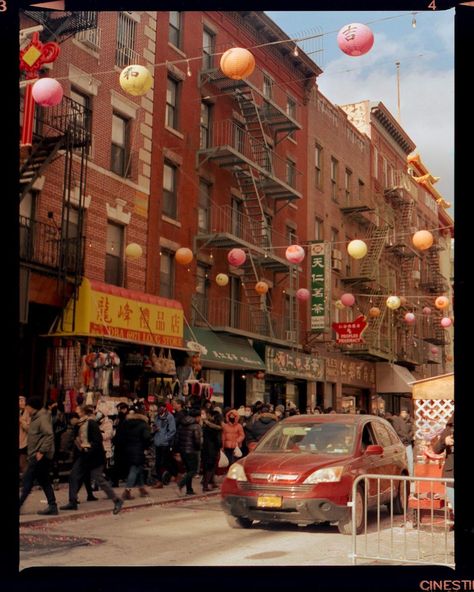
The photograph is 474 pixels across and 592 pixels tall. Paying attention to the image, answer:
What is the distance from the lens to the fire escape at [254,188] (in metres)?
26.8

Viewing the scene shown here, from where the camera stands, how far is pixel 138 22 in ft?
75.2

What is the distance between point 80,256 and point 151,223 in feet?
15.0

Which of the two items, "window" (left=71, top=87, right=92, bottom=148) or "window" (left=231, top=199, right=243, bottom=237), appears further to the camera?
"window" (left=231, top=199, right=243, bottom=237)

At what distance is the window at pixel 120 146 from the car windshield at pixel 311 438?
12.2 m

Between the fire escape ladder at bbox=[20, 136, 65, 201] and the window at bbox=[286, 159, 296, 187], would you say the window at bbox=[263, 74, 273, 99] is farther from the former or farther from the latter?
the fire escape ladder at bbox=[20, 136, 65, 201]

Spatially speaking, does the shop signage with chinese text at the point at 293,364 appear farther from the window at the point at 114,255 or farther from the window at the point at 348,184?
the window at the point at 348,184

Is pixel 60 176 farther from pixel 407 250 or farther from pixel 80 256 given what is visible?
pixel 407 250

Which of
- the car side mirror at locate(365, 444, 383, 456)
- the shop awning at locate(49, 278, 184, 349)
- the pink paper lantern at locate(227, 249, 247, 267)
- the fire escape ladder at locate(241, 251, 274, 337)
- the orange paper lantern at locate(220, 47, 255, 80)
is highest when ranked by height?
the orange paper lantern at locate(220, 47, 255, 80)

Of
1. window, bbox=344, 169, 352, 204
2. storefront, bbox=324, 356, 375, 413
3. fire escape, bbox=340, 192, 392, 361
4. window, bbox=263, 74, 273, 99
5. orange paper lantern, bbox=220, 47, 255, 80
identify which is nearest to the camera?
orange paper lantern, bbox=220, 47, 255, 80

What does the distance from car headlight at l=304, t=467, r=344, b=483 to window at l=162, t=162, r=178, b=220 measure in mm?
14810

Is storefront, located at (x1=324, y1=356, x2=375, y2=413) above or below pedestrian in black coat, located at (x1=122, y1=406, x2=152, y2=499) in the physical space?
above

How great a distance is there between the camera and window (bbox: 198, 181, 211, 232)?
26328 mm

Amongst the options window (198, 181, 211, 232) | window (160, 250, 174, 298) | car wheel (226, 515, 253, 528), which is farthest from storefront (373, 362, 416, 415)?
car wheel (226, 515, 253, 528)
